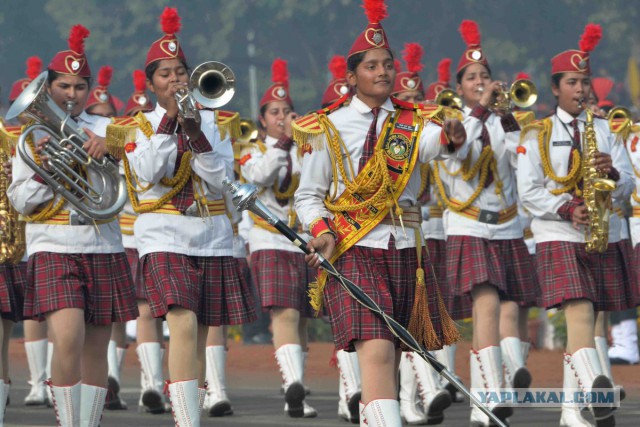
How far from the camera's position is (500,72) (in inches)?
1524

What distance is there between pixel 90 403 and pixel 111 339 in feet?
12.4

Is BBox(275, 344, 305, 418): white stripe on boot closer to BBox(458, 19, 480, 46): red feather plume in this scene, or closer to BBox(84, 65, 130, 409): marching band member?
BBox(84, 65, 130, 409): marching band member

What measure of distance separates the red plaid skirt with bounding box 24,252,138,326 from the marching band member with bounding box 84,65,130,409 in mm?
2742

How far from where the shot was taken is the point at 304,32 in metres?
40.2

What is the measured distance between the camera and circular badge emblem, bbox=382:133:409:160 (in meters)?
8.47

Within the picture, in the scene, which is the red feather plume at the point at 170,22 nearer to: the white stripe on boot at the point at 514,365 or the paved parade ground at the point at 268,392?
the paved parade ground at the point at 268,392

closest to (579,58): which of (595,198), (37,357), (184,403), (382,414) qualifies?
(595,198)

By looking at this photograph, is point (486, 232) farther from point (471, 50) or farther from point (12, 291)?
point (12, 291)

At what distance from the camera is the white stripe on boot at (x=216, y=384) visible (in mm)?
12406

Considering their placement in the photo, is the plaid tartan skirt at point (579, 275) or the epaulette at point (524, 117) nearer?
the plaid tartan skirt at point (579, 275)

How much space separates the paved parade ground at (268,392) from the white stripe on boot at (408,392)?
11.2 inches

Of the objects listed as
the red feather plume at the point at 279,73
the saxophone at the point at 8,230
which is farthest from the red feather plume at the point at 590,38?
the saxophone at the point at 8,230

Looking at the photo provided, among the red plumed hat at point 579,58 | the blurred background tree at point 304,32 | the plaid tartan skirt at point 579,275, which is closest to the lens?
the plaid tartan skirt at point 579,275

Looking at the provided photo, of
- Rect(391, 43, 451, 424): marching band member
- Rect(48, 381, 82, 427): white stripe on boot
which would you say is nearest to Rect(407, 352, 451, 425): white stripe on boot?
Rect(391, 43, 451, 424): marching band member
